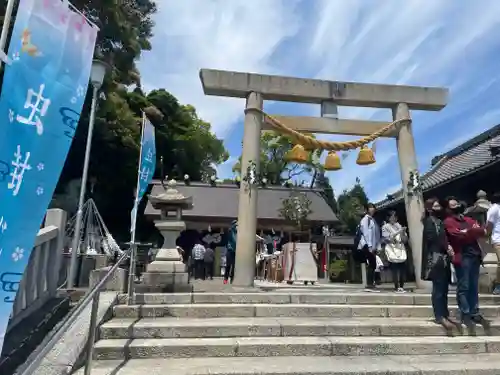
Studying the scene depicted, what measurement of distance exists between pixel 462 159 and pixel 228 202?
12.6m

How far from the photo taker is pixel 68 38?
2.39 meters

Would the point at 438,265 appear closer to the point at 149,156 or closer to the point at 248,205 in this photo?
the point at 248,205

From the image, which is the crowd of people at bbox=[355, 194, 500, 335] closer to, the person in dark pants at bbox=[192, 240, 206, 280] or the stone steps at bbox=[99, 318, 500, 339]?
the stone steps at bbox=[99, 318, 500, 339]

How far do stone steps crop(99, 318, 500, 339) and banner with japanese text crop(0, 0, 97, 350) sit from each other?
8.86 feet

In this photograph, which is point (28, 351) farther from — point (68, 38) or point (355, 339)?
point (355, 339)

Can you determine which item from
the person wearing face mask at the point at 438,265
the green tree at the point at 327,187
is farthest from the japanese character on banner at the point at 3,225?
the green tree at the point at 327,187

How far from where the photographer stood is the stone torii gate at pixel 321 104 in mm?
7766

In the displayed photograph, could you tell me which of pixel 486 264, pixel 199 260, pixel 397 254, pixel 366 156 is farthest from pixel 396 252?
pixel 199 260

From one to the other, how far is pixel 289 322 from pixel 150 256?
9.90 metres

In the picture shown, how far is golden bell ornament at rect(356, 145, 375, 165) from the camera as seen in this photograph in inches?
339

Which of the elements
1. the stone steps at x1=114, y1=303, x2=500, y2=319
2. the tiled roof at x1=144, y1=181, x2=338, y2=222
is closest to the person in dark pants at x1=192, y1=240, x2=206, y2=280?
the tiled roof at x1=144, y1=181, x2=338, y2=222

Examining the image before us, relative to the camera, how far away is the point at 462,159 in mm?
13828

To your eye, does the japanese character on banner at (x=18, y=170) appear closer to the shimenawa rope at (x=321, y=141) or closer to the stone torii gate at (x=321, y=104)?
the stone torii gate at (x=321, y=104)

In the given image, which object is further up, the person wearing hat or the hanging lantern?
the hanging lantern
